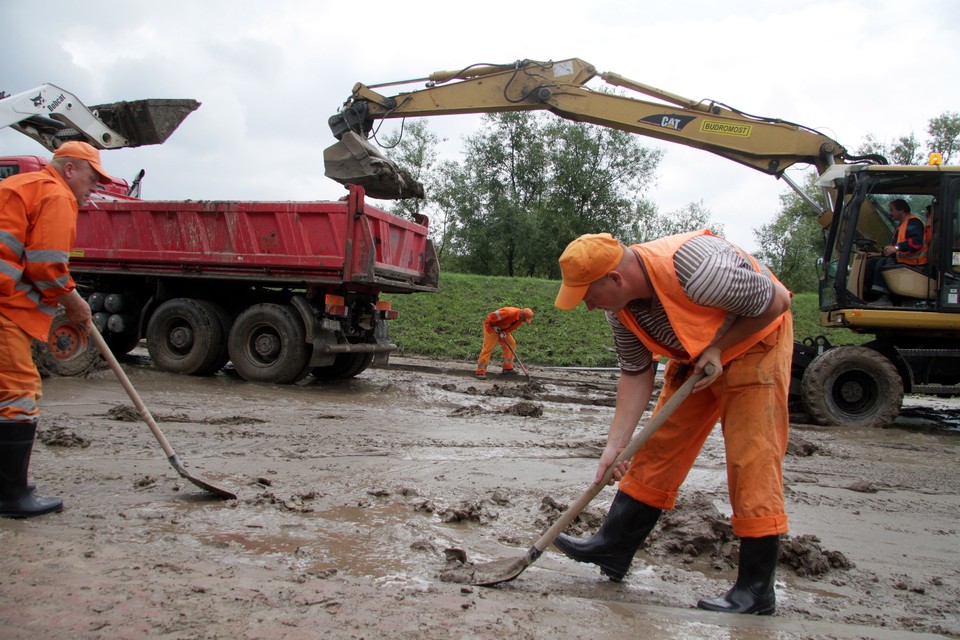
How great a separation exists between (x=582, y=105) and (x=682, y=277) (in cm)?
754

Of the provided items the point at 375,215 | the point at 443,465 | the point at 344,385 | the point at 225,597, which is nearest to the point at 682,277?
the point at 225,597

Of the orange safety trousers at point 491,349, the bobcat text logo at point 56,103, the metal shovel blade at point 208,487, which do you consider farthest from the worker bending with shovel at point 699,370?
the bobcat text logo at point 56,103

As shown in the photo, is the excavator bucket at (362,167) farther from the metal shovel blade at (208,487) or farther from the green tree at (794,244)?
the green tree at (794,244)

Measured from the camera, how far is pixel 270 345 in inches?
344

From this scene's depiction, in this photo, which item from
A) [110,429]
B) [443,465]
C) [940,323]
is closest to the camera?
[443,465]

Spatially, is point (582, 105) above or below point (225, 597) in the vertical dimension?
above

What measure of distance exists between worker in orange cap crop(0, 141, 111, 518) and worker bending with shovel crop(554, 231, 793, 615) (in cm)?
249

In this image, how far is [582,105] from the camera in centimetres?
952

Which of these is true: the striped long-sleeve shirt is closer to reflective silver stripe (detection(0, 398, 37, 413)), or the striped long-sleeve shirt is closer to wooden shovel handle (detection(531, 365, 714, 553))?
wooden shovel handle (detection(531, 365, 714, 553))

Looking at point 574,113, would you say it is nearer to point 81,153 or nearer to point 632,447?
point 81,153

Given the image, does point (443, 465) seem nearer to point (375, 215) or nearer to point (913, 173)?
point (375, 215)

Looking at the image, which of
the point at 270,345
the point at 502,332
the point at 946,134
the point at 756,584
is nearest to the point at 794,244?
the point at 946,134

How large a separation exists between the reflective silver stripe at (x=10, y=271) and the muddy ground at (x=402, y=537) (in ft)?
3.74

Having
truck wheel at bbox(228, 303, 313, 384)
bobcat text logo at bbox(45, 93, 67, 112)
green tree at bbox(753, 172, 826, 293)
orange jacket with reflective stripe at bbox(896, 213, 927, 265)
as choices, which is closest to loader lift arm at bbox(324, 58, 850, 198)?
orange jacket with reflective stripe at bbox(896, 213, 927, 265)
